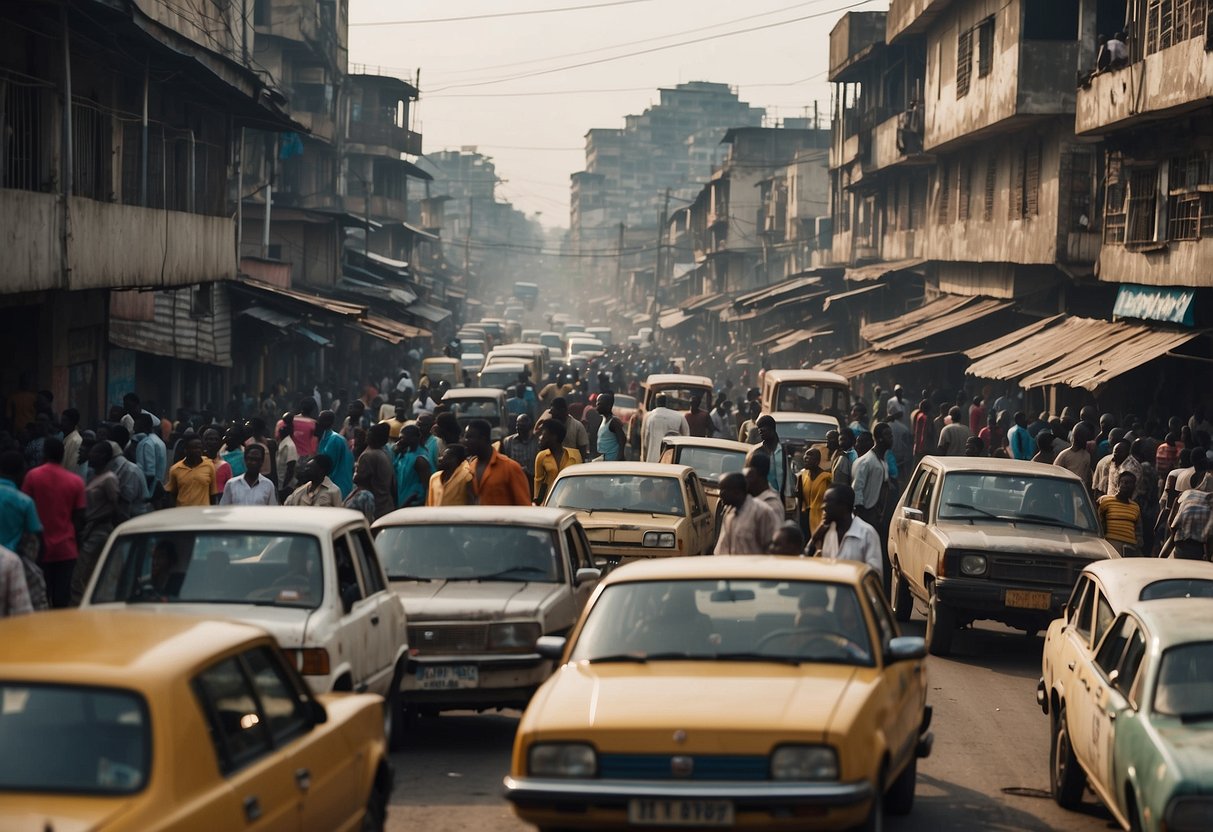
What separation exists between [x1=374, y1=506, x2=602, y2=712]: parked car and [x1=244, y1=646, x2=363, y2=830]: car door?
11.6 ft

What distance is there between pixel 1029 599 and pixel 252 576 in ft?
22.8

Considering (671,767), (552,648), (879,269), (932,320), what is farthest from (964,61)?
(671,767)

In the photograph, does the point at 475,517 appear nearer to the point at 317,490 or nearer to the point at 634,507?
the point at 317,490

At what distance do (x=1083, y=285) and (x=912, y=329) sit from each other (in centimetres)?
545

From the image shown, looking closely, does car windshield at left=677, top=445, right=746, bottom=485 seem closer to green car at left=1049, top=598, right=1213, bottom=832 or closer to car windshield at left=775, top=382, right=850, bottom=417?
car windshield at left=775, top=382, right=850, bottom=417

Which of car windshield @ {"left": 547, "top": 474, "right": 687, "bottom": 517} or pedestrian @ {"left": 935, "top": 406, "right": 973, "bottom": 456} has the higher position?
pedestrian @ {"left": 935, "top": 406, "right": 973, "bottom": 456}

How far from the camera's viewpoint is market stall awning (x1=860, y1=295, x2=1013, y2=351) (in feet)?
113

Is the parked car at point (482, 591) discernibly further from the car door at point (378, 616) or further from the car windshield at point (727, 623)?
the car windshield at point (727, 623)

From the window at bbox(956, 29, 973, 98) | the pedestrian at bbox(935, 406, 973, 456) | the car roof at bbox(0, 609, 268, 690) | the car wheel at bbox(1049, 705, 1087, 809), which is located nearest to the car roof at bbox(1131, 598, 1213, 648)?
the car wheel at bbox(1049, 705, 1087, 809)

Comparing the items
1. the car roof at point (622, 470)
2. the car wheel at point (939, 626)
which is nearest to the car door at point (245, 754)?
the car wheel at point (939, 626)

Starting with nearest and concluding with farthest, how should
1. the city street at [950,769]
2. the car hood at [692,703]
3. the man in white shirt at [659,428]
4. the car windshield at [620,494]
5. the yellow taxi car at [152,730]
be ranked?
the yellow taxi car at [152,730] < the car hood at [692,703] < the city street at [950,769] < the car windshield at [620,494] < the man in white shirt at [659,428]

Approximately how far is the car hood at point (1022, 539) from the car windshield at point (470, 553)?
4047 millimetres

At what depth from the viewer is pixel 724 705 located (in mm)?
6879

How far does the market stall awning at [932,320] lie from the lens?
3447 cm
